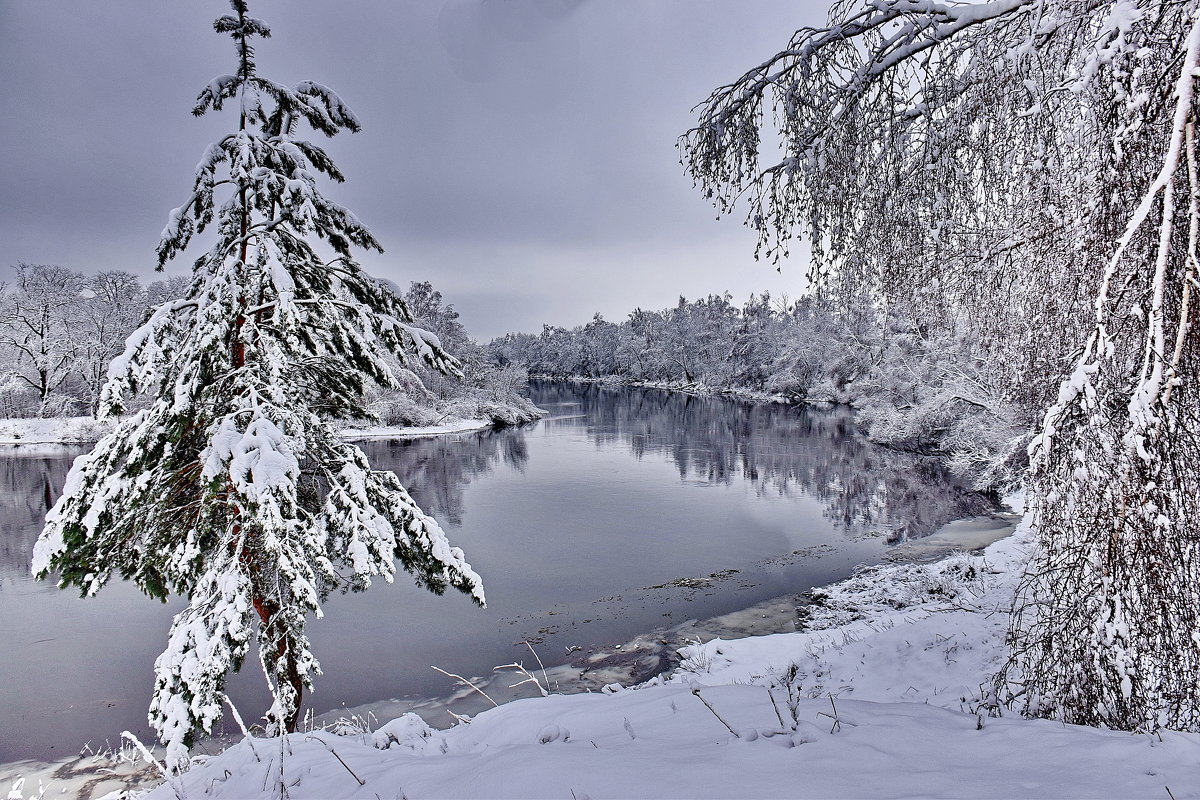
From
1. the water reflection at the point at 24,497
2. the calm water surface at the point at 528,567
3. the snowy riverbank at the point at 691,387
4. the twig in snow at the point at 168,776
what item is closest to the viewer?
the twig in snow at the point at 168,776

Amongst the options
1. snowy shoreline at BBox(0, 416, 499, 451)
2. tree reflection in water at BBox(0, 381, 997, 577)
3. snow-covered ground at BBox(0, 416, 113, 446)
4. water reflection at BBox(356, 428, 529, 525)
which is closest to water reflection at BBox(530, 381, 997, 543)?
tree reflection in water at BBox(0, 381, 997, 577)

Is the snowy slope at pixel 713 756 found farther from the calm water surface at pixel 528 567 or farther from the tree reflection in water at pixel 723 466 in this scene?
the tree reflection in water at pixel 723 466

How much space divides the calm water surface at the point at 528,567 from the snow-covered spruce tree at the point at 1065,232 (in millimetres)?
7925

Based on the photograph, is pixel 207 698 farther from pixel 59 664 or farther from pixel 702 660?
pixel 59 664

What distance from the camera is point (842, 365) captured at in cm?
4912

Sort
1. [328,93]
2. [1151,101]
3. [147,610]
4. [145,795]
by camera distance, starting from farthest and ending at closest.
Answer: [147,610] → [328,93] → [145,795] → [1151,101]

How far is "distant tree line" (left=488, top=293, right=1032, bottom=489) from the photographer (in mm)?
9135

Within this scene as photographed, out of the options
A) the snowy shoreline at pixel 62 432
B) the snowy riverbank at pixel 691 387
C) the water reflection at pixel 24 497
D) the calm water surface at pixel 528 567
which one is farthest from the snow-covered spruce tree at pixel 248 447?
the snowy riverbank at pixel 691 387

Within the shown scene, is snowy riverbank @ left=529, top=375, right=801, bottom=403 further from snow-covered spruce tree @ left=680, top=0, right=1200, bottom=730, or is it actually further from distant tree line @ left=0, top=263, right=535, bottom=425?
snow-covered spruce tree @ left=680, top=0, right=1200, bottom=730

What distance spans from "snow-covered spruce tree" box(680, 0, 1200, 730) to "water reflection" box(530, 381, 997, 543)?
44.9 ft

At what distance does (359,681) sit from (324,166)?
7.48 meters

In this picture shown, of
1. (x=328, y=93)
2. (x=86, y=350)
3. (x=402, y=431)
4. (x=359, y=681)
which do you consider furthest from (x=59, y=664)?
(x=86, y=350)

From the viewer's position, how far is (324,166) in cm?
675

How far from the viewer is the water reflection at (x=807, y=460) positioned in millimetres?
17562
